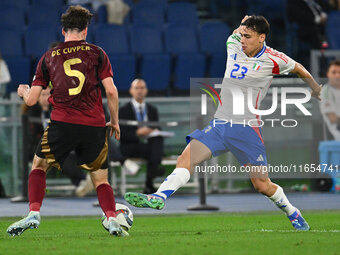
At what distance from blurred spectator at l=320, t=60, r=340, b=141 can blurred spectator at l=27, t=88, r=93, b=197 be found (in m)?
3.99

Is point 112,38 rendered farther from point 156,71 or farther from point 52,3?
point 52,3

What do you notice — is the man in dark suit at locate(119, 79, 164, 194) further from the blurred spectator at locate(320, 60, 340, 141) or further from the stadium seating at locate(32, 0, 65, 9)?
the stadium seating at locate(32, 0, 65, 9)

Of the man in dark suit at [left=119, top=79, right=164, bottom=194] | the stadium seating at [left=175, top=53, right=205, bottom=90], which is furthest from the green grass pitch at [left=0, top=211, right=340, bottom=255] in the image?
the stadium seating at [left=175, top=53, right=205, bottom=90]

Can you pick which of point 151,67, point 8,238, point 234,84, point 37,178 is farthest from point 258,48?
point 151,67

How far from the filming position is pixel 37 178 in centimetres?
730

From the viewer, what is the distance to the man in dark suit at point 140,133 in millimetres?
13453

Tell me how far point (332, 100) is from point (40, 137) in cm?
471

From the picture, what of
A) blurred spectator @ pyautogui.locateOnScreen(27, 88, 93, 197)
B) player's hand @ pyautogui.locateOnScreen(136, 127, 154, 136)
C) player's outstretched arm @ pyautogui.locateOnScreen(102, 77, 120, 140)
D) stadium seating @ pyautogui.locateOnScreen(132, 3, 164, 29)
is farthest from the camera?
stadium seating @ pyautogui.locateOnScreen(132, 3, 164, 29)

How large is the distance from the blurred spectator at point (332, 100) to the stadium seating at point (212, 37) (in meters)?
3.58

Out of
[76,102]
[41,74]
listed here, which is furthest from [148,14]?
[76,102]

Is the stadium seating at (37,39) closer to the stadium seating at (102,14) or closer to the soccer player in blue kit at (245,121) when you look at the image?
the stadium seating at (102,14)

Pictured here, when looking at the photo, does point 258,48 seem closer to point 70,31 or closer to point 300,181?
point 70,31

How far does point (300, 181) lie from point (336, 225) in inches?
219

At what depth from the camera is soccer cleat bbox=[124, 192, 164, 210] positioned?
705cm
